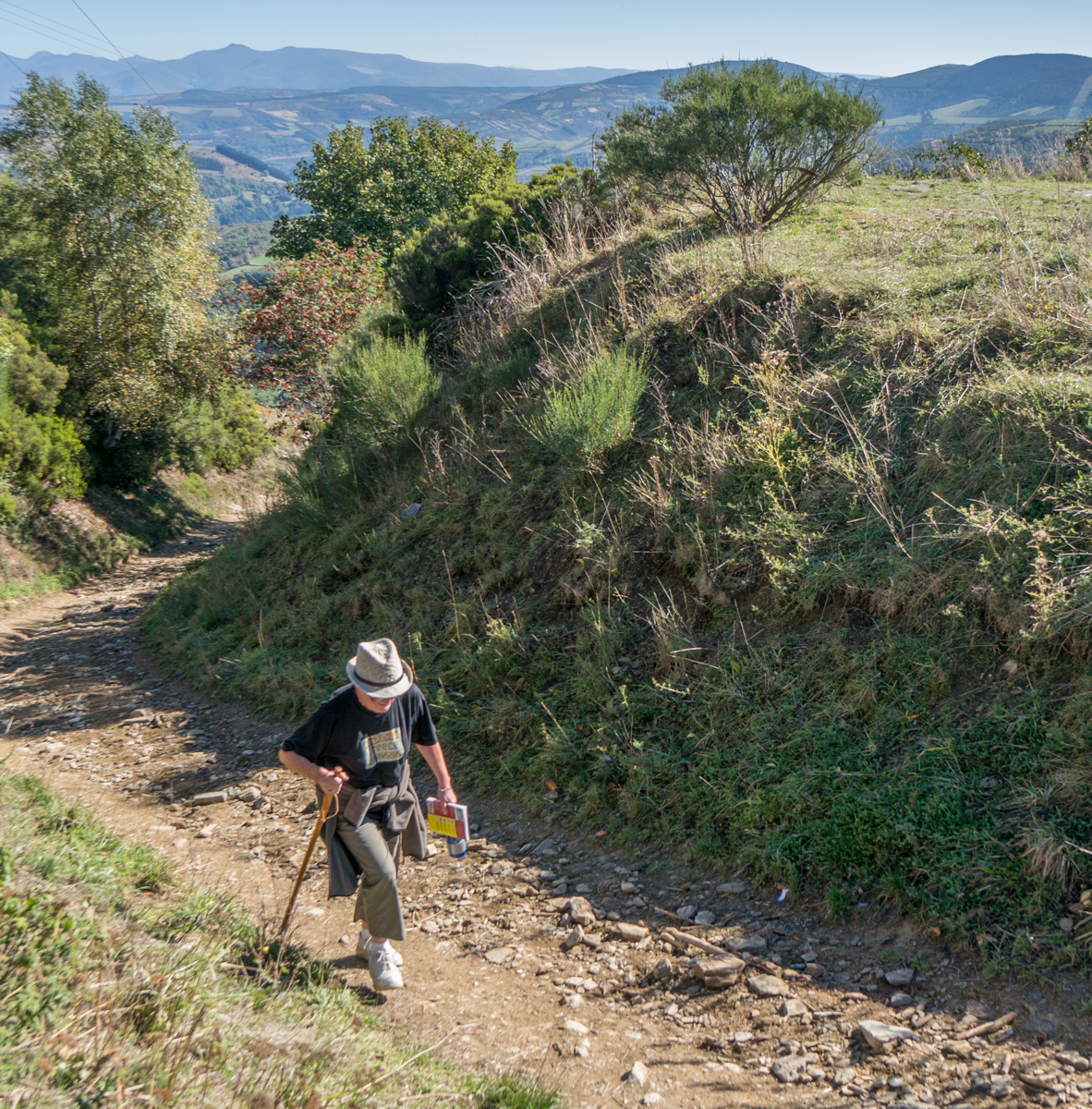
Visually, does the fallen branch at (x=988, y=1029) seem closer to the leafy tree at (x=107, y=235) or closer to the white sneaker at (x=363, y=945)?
the white sneaker at (x=363, y=945)

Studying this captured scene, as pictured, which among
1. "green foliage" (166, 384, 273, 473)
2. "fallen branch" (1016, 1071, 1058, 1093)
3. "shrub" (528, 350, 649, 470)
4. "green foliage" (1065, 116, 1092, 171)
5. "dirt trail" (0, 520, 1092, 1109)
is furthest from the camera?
"green foliage" (166, 384, 273, 473)

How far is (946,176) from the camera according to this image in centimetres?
1569

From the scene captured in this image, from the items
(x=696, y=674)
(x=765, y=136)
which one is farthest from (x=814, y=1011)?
(x=765, y=136)

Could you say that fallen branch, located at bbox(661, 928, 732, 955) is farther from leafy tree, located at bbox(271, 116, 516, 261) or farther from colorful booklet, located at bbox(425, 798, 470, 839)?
Result: leafy tree, located at bbox(271, 116, 516, 261)

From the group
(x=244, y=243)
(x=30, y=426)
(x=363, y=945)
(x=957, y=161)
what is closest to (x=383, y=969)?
(x=363, y=945)

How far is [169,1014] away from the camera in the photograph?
8.66 feet

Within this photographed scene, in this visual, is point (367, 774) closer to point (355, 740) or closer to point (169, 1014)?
point (355, 740)

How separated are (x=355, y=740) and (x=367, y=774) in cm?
19

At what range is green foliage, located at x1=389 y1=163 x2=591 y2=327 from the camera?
1256 centimetres

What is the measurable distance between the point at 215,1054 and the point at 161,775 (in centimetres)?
432

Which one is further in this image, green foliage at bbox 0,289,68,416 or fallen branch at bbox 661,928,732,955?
green foliage at bbox 0,289,68,416

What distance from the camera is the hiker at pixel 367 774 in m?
3.50

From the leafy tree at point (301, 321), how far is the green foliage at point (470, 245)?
3189 millimetres

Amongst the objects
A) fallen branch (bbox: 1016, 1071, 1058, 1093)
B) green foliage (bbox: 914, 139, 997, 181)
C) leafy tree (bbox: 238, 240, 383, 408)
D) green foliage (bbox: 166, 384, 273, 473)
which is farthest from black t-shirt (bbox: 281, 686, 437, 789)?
green foliage (bbox: 166, 384, 273, 473)
